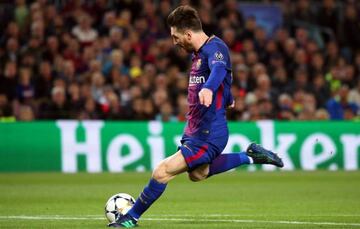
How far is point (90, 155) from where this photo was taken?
1919cm

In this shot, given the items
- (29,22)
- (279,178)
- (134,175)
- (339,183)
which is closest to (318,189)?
(339,183)

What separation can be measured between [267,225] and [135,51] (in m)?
13.0

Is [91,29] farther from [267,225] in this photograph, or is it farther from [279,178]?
[267,225]

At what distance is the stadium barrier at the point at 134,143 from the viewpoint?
1903 cm

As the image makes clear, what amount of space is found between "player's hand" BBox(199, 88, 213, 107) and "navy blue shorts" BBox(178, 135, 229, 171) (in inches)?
33.0

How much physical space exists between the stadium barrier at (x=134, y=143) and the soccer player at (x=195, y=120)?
33.4 ft

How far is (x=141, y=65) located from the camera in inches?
862

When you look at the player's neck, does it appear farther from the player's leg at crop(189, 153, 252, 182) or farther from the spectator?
the spectator

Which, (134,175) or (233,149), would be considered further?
(233,149)

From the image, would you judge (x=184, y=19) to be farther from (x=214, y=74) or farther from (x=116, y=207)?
(x=116, y=207)

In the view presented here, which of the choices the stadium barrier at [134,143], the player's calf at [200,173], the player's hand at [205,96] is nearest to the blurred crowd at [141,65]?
the stadium barrier at [134,143]

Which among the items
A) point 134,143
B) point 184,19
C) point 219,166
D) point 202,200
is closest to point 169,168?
point 219,166

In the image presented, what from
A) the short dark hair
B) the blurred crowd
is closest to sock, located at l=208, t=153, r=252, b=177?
the short dark hair

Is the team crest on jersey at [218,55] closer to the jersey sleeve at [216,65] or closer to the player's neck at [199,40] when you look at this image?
the jersey sleeve at [216,65]
